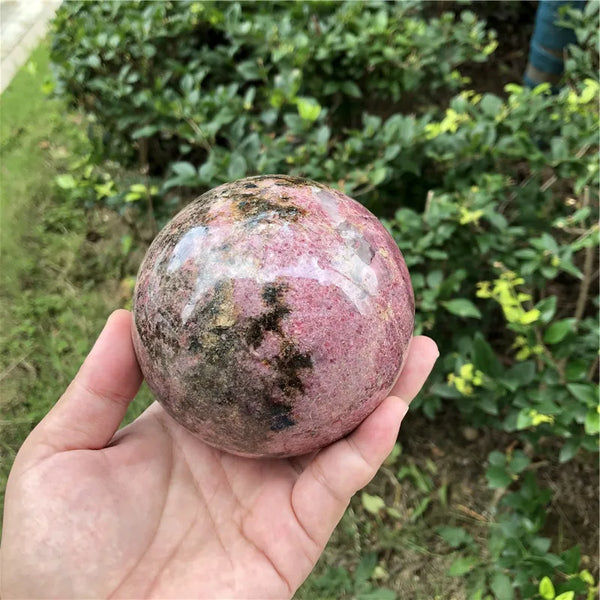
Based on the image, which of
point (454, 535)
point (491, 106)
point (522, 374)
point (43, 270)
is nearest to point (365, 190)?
point (491, 106)

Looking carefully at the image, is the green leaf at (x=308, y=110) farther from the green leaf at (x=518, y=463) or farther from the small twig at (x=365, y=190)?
the green leaf at (x=518, y=463)

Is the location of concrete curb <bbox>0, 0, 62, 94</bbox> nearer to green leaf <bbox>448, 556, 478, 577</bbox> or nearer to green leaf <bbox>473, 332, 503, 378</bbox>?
green leaf <bbox>473, 332, 503, 378</bbox>

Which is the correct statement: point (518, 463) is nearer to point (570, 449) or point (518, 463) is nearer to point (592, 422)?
point (570, 449)

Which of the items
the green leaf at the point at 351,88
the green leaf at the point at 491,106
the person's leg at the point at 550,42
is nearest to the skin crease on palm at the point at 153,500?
the green leaf at the point at 491,106

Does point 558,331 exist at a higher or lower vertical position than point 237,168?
lower

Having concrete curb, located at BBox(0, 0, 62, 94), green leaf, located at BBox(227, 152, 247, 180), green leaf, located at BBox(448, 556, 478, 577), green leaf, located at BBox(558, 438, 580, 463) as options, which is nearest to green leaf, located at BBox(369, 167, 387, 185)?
green leaf, located at BBox(227, 152, 247, 180)
